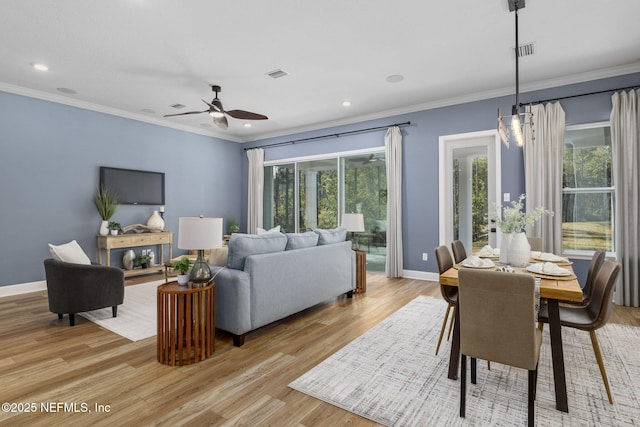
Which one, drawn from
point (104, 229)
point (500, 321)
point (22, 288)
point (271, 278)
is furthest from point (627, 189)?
point (22, 288)

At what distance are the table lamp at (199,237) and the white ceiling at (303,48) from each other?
1.89 metres

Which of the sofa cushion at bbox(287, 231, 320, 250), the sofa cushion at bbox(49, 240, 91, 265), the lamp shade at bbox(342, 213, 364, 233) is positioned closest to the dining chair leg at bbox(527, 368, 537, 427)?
the sofa cushion at bbox(287, 231, 320, 250)

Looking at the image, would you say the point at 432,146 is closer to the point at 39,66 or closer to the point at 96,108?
the point at 39,66

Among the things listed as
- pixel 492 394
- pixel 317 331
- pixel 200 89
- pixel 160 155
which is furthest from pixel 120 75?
pixel 492 394

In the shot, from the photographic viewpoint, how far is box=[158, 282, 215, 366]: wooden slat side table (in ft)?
8.16

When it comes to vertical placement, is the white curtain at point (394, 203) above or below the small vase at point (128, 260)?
above

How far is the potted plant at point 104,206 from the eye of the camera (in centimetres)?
539

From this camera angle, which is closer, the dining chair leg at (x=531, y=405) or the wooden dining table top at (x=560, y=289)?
the dining chair leg at (x=531, y=405)

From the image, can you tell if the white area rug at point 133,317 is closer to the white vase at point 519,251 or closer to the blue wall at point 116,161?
the blue wall at point 116,161

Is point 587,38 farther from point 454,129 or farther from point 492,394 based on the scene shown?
point 492,394

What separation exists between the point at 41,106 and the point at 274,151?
4.09m

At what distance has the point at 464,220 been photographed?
518cm

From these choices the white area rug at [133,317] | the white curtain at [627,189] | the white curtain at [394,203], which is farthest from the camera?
the white curtain at [394,203]

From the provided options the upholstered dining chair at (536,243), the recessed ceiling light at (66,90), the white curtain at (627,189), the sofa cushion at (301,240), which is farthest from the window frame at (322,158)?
the recessed ceiling light at (66,90)
